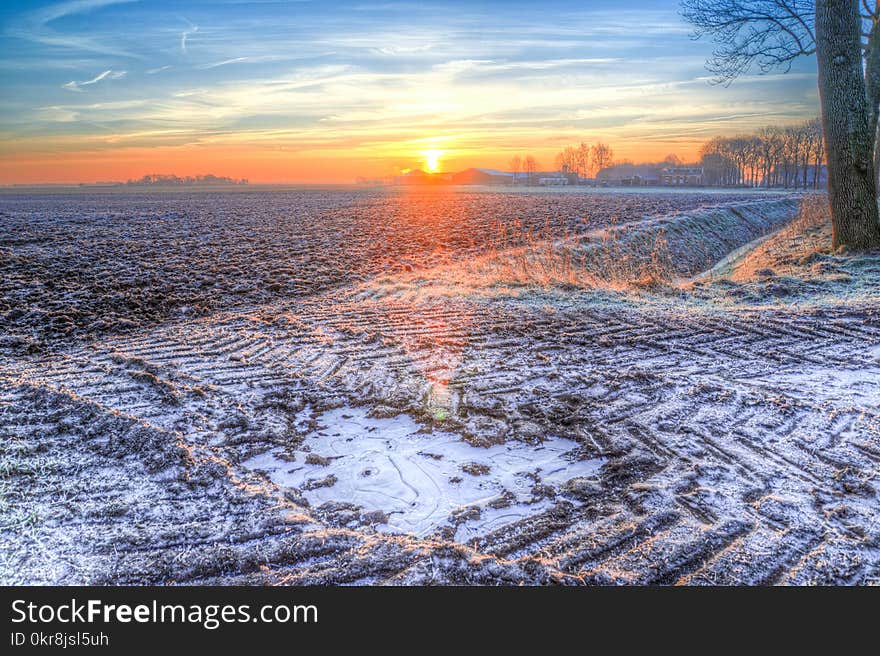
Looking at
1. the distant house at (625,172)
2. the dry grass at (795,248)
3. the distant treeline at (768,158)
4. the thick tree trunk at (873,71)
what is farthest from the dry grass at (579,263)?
the distant house at (625,172)

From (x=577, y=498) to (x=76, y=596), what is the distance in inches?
108

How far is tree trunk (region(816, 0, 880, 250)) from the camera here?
34.6ft

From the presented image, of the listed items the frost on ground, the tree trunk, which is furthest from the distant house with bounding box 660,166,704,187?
the frost on ground

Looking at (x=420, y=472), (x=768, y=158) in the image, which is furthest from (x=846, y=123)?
(x=768, y=158)

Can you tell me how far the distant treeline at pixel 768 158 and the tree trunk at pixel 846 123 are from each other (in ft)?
179

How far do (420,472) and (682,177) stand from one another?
114m

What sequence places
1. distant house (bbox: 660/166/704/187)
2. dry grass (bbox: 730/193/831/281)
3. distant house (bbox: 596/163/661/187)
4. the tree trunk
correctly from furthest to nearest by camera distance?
distant house (bbox: 596/163/661/187) < distant house (bbox: 660/166/704/187) < dry grass (bbox: 730/193/831/281) < the tree trunk

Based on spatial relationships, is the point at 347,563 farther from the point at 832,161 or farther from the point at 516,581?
the point at 832,161

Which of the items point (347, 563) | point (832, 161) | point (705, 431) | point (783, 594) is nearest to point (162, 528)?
point (347, 563)

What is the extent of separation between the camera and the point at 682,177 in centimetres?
10519

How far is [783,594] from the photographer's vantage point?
2717 mm

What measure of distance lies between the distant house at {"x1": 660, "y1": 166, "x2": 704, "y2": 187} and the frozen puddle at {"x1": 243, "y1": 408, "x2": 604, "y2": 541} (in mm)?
103305

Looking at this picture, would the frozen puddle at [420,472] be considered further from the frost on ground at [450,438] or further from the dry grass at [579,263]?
the dry grass at [579,263]

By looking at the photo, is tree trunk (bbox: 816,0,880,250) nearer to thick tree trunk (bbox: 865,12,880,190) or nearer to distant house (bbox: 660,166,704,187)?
thick tree trunk (bbox: 865,12,880,190)
